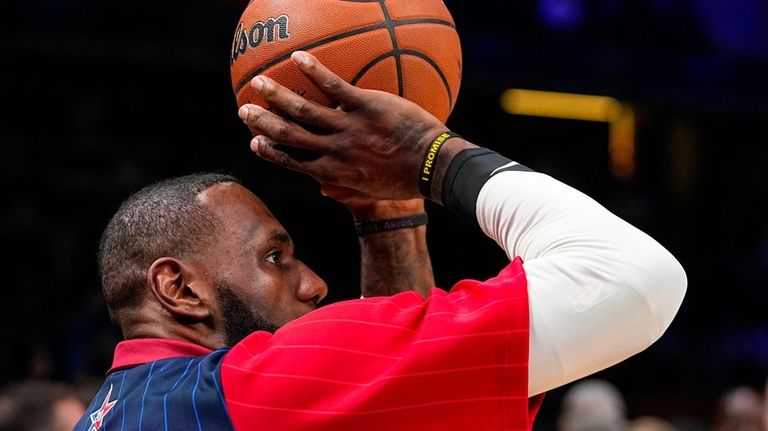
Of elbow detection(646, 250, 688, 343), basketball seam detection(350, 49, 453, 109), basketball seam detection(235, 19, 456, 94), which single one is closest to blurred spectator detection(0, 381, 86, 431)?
basketball seam detection(235, 19, 456, 94)

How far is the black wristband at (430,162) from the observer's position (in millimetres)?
2092

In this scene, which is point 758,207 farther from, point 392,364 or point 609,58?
point 392,364

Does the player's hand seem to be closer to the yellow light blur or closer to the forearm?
the forearm

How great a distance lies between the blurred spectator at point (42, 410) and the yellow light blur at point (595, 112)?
21.7ft

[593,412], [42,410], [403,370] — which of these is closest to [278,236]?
[403,370]

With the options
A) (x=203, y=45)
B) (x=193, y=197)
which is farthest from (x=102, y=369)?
(x=193, y=197)

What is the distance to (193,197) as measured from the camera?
2400 millimetres

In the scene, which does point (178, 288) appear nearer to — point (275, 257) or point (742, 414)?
point (275, 257)

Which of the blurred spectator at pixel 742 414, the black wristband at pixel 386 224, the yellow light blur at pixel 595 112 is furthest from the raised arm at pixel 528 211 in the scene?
the yellow light blur at pixel 595 112

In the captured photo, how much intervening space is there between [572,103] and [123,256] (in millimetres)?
9119

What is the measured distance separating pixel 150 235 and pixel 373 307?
60cm

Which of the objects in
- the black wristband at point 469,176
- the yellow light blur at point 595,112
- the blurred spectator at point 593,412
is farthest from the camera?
the yellow light blur at point 595,112

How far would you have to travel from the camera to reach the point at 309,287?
2.39 meters

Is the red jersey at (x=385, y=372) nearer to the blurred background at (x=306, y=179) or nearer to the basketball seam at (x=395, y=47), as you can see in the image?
the basketball seam at (x=395, y=47)
